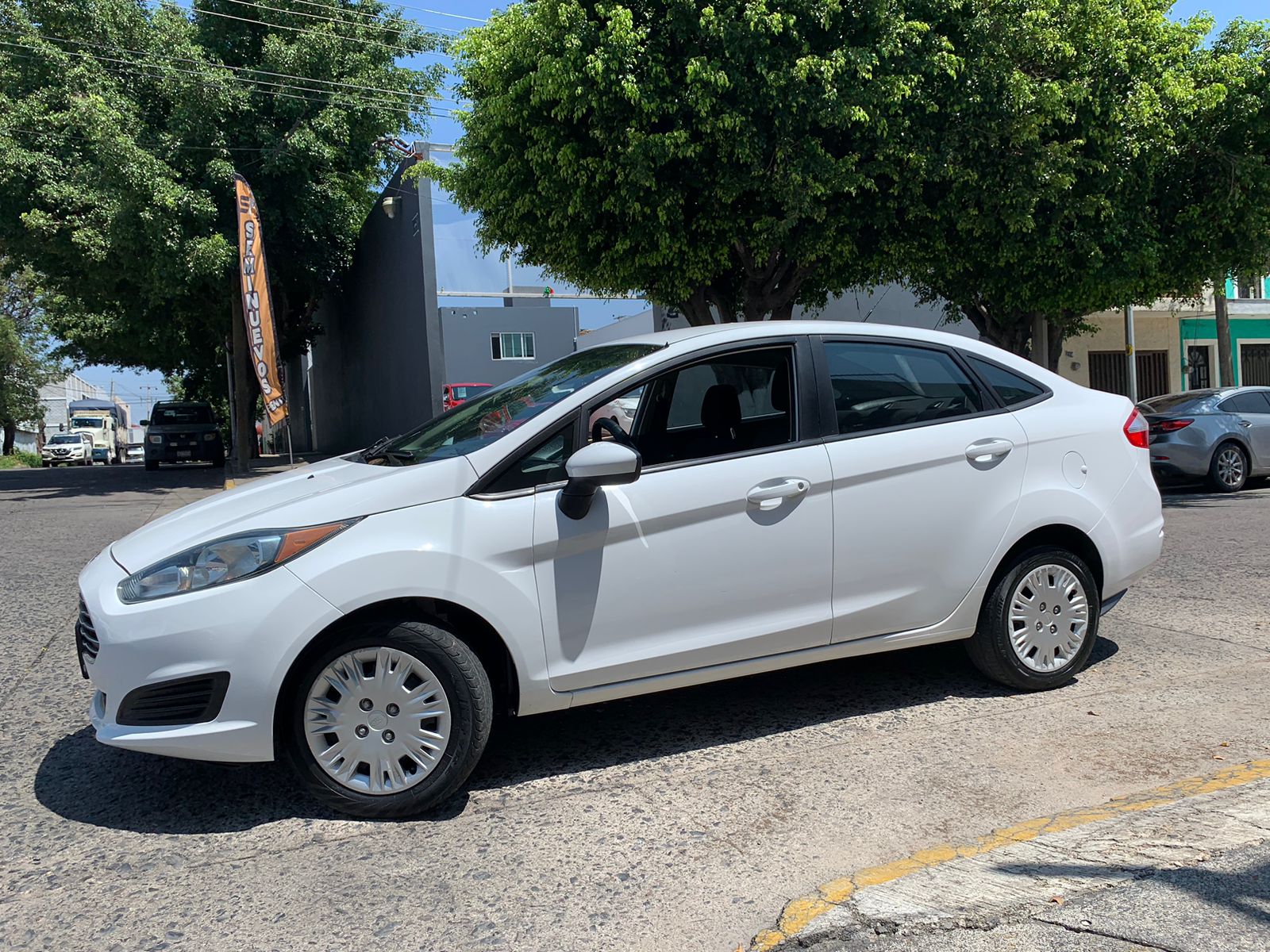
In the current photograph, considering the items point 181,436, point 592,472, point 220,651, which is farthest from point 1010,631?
point 181,436

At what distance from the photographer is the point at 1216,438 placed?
1380cm

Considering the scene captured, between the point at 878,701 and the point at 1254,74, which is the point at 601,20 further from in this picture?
the point at 878,701

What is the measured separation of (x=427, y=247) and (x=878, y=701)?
19.6 metres

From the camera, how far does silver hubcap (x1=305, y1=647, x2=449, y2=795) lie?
353 cm

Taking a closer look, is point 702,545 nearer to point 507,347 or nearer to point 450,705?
point 450,705

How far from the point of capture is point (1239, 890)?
2.89 metres

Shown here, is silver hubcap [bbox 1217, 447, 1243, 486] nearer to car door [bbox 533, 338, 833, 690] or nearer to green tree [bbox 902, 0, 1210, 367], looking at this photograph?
green tree [bbox 902, 0, 1210, 367]

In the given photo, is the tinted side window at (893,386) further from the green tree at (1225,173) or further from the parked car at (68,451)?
the parked car at (68,451)

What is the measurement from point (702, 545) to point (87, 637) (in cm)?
217

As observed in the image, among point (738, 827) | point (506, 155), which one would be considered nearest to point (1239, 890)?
point (738, 827)

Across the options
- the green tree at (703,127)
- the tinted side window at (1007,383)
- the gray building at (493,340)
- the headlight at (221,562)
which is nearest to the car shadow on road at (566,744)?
the headlight at (221,562)

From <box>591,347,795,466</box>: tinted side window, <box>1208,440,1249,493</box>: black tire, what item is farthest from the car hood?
<box>1208,440,1249,493</box>: black tire

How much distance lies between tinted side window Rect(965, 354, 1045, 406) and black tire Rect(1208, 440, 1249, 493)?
34.6 feet

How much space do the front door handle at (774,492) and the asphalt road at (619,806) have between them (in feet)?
3.22
